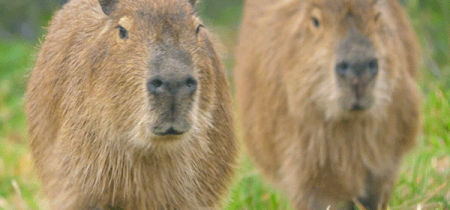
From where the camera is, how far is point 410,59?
5152 millimetres

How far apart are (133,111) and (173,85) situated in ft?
1.07

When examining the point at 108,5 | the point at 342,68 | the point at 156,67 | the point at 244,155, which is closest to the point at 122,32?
the point at 108,5

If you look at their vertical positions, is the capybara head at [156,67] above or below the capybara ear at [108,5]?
A: below

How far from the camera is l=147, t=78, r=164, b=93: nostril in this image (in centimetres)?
294

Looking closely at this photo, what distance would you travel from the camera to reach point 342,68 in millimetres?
4199

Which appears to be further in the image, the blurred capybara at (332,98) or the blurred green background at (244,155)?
the blurred green background at (244,155)

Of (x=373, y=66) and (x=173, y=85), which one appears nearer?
(x=173, y=85)

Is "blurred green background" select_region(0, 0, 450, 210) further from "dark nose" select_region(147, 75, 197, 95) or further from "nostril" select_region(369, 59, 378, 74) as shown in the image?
"dark nose" select_region(147, 75, 197, 95)

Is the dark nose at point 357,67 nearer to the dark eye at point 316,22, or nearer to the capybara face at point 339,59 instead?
the capybara face at point 339,59

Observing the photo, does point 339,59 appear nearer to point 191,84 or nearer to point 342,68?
point 342,68

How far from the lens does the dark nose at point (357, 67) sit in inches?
163

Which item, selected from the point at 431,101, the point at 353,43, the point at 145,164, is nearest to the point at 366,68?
the point at 353,43

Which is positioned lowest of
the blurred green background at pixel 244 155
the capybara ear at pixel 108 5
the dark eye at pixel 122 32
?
the blurred green background at pixel 244 155

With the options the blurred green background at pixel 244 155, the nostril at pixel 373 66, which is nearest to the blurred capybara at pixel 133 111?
the blurred green background at pixel 244 155
